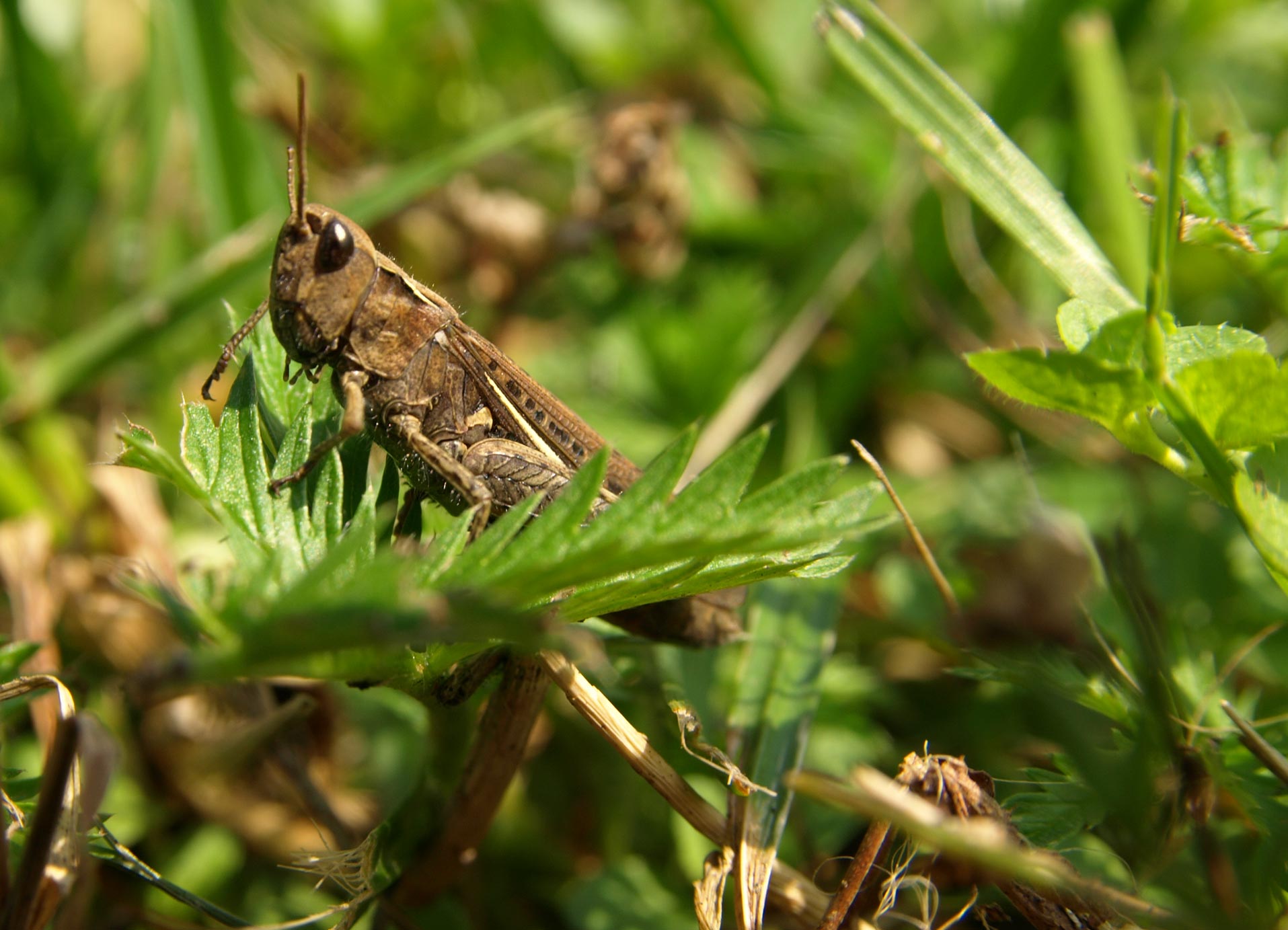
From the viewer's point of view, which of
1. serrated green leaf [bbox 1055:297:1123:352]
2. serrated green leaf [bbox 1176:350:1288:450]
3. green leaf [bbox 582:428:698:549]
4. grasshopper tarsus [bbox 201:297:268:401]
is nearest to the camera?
green leaf [bbox 582:428:698:549]

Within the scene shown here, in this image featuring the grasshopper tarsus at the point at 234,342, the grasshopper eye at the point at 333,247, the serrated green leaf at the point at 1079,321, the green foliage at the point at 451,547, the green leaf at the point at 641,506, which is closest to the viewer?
the green foliage at the point at 451,547

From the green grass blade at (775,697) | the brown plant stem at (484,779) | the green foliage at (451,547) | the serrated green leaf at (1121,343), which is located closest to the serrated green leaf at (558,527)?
the green foliage at (451,547)

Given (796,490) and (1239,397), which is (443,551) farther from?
(1239,397)

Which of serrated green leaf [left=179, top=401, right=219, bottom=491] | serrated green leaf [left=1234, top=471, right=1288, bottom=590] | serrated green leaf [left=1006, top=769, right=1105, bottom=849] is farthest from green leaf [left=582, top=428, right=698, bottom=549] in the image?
serrated green leaf [left=1234, top=471, right=1288, bottom=590]

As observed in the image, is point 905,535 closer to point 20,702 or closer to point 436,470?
point 436,470

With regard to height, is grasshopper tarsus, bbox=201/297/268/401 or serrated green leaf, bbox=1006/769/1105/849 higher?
grasshopper tarsus, bbox=201/297/268/401

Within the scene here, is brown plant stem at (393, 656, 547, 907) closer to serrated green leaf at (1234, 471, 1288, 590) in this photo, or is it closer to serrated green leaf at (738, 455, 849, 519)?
serrated green leaf at (738, 455, 849, 519)

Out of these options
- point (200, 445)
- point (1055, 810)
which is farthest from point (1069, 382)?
point (200, 445)

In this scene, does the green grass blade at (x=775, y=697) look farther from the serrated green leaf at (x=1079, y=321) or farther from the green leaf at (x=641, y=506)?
the serrated green leaf at (x=1079, y=321)

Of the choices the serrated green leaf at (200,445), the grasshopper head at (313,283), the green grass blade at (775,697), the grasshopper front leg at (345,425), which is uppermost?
the grasshopper head at (313,283)
